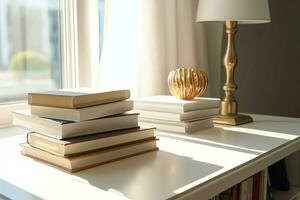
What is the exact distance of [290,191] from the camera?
1248 millimetres

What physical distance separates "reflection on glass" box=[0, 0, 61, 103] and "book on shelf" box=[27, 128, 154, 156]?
0.48 metres

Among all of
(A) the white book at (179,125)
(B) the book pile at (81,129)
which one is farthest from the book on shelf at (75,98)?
(A) the white book at (179,125)

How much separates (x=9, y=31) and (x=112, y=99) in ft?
1.90

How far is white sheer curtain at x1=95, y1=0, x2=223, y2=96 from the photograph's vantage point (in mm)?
1287

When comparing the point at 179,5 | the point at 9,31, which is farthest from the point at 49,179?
the point at 179,5

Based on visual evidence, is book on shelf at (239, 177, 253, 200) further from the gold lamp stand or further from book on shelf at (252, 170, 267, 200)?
the gold lamp stand

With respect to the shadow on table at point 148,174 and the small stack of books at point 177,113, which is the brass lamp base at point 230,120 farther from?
the shadow on table at point 148,174

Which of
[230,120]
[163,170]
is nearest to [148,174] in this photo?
[163,170]

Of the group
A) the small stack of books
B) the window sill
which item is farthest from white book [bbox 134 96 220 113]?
the window sill

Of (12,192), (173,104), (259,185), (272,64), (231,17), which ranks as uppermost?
(231,17)

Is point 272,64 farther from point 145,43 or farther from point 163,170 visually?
point 163,170

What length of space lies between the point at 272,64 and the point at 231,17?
1.71ft

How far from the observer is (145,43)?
1352 millimetres

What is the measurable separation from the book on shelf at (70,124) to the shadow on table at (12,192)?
128mm
